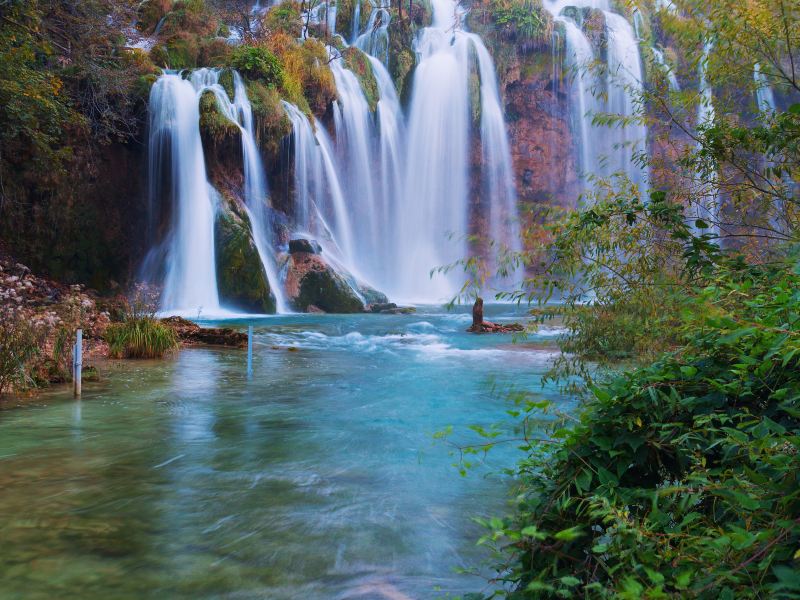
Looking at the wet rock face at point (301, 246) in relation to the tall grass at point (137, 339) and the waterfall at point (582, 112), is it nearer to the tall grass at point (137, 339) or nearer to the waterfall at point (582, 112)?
the tall grass at point (137, 339)

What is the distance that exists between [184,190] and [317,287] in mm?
5784

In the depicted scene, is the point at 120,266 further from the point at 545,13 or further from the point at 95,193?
the point at 545,13

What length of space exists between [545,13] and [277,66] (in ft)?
62.0

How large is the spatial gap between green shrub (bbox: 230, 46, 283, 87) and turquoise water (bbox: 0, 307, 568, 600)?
55.4 feet

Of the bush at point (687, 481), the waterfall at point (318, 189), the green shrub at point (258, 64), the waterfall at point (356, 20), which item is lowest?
the bush at point (687, 481)

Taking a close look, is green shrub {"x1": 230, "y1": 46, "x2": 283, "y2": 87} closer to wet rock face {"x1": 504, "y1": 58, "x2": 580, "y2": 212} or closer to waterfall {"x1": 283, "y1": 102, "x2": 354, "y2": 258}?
waterfall {"x1": 283, "y1": 102, "x2": 354, "y2": 258}

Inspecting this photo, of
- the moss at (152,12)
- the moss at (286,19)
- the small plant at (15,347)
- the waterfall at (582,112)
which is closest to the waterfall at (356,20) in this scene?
the moss at (286,19)

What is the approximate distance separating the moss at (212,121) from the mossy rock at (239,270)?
8.57 ft

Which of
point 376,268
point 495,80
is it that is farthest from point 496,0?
point 376,268

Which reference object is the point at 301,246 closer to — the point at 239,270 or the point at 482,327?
the point at 239,270

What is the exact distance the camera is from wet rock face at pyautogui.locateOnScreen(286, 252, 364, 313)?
2327 cm

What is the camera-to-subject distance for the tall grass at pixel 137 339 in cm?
1168

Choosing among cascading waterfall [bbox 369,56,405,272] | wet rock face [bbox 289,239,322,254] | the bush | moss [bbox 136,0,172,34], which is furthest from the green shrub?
the bush

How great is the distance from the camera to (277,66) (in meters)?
24.4
